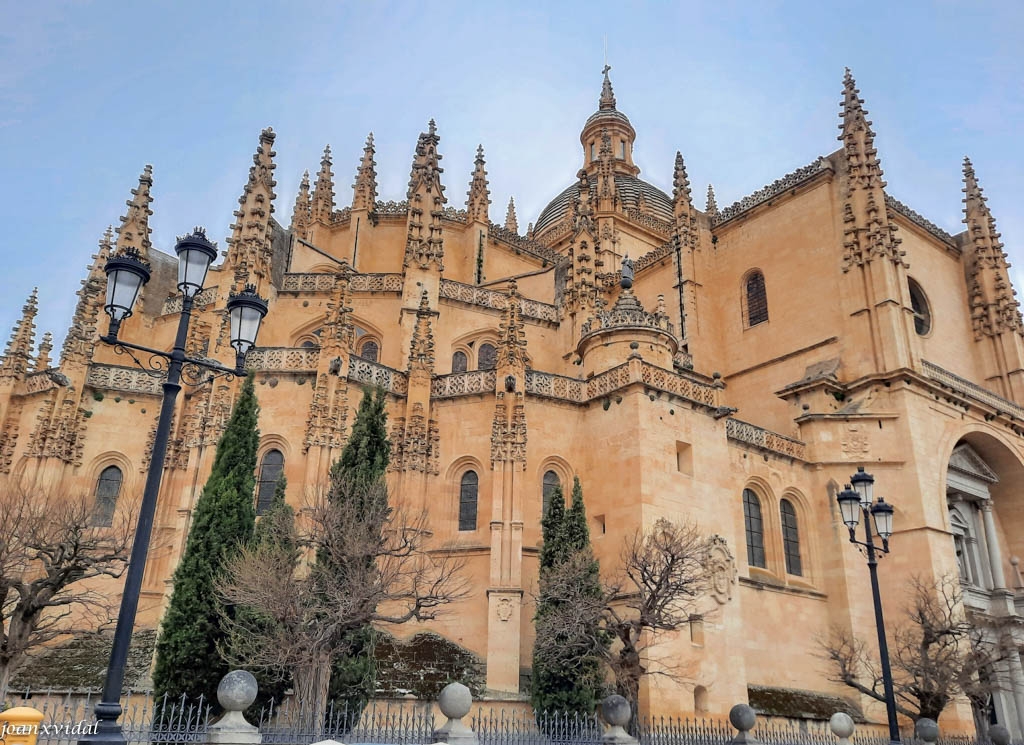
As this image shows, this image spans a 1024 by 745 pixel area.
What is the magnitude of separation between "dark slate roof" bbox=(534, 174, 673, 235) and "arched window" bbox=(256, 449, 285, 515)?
27.3 m

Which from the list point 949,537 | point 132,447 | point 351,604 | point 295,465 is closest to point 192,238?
point 351,604

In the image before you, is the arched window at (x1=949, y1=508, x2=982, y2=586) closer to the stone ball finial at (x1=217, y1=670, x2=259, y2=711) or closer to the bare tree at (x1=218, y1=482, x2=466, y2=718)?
the bare tree at (x1=218, y1=482, x2=466, y2=718)

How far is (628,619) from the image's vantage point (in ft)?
54.8

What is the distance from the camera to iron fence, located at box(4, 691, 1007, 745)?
368 inches

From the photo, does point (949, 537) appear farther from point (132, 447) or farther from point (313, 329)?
point (132, 447)

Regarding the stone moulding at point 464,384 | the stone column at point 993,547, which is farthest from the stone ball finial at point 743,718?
the stone column at point 993,547

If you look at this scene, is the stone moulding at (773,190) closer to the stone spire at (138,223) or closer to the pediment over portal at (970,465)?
the pediment over portal at (970,465)

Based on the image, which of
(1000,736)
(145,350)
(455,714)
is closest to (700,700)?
(1000,736)

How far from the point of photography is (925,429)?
85.3 feet

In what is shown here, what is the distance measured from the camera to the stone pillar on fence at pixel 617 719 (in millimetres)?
11680

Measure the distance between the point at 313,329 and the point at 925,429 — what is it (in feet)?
64.3

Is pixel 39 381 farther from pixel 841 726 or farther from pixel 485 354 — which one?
pixel 841 726

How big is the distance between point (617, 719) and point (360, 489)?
708 cm

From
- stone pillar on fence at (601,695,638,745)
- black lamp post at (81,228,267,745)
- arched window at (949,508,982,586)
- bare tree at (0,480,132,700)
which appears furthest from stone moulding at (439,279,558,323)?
black lamp post at (81,228,267,745)
